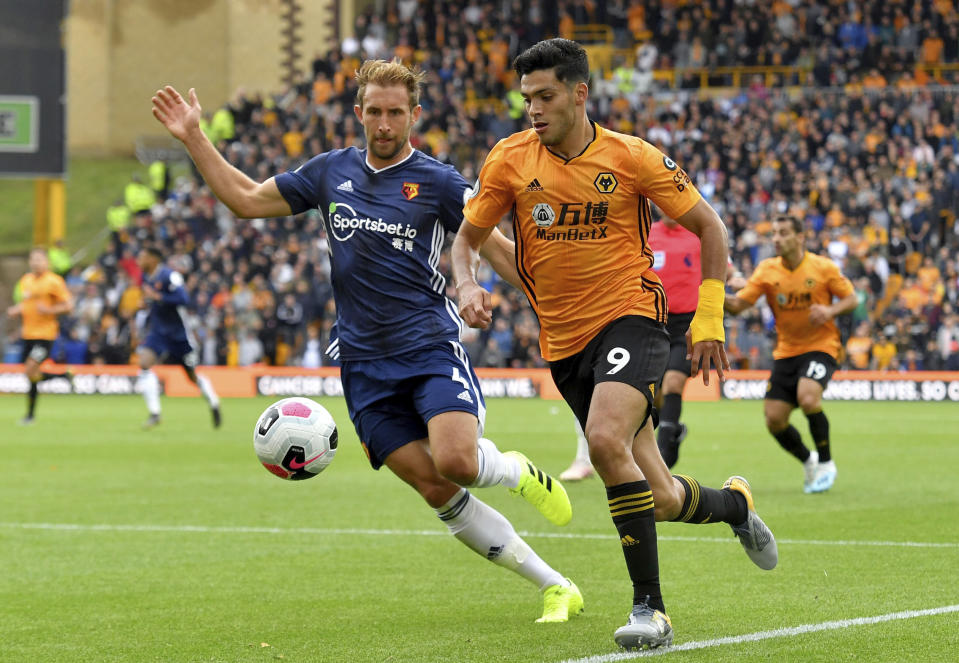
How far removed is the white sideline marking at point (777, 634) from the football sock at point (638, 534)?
0.21 m

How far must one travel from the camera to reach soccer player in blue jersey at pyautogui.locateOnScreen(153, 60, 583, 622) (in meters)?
6.50

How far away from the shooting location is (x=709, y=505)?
6.38m

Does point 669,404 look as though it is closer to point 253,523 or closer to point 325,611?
point 253,523

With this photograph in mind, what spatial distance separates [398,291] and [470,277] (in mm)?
562

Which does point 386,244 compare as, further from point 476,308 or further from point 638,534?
point 638,534

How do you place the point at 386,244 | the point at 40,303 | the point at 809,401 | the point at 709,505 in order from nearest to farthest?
the point at 709,505
the point at 386,244
the point at 809,401
the point at 40,303

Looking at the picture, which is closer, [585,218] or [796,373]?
[585,218]

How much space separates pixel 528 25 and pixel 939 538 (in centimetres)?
3040

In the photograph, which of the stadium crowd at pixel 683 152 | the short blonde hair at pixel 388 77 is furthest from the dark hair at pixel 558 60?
the stadium crowd at pixel 683 152

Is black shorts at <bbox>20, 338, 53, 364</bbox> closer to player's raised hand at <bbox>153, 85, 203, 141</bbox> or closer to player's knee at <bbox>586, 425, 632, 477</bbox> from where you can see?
player's raised hand at <bbox>153, 85, 203, 141</bbox>

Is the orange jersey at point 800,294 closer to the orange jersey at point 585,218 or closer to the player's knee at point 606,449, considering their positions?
the orange jersey at point 585,218

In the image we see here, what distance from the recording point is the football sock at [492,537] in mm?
6527

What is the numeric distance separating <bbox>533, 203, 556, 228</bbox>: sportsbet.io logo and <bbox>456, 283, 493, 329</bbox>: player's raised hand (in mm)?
443

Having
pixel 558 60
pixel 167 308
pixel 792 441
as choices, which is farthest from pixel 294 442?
pixel 167 308
